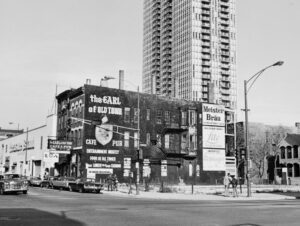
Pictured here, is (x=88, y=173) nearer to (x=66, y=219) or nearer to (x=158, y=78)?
(x=66, y=219)

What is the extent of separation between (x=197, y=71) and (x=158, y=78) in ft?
76.6

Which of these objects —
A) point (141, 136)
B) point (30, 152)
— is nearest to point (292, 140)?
point (141, 136)

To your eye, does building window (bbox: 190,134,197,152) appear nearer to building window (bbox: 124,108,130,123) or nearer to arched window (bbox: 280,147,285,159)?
building window (bbox: 124,108,130,123)

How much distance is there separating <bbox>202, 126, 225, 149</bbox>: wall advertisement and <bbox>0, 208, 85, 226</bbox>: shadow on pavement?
50.8 m

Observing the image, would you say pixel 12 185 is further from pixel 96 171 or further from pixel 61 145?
pixel 96 171

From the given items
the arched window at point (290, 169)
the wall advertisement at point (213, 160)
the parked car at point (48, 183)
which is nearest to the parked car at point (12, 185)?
the parked car at point (48, 183)

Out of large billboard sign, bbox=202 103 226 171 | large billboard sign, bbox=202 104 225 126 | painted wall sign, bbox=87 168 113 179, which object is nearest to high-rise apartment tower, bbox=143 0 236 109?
large billboard sign, bbox=202 104 225 126

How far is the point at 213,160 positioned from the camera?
6650 centimetres

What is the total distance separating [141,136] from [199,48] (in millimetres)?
107247

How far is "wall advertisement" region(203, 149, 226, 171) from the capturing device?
A: 65812 millimetres

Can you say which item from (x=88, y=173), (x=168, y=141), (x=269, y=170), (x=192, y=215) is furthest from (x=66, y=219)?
(x=269, y=170)

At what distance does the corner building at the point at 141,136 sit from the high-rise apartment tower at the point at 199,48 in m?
93.3

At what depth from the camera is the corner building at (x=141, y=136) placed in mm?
57812

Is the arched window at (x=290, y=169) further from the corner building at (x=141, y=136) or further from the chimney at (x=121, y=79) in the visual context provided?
the chimney at (x=121, y=79)
